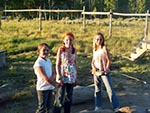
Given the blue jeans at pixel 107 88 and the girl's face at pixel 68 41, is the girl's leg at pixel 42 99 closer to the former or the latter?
the girl's face at pixel 68 41

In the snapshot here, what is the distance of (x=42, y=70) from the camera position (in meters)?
5.61

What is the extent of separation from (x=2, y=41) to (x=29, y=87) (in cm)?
867

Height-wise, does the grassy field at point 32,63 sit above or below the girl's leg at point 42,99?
below

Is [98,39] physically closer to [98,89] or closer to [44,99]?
[98,89]

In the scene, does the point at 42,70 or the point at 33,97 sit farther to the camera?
the point at 33,97

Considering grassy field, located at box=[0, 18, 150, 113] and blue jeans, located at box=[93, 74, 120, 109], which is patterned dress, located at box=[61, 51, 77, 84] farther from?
grassy field, located at box=[0, 18, 150, 113]

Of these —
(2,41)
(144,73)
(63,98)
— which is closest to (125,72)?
(144,73)

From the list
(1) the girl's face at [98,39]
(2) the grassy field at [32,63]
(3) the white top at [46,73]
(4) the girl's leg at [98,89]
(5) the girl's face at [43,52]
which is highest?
(1) the girl's face at [98,39]

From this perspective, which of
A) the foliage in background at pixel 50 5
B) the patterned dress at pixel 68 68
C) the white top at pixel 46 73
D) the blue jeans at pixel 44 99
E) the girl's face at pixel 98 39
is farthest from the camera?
the foliage in background at pixel 50 5

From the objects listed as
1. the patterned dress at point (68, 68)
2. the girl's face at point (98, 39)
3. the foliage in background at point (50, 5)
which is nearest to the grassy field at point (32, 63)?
the patterned dress at point (68, 68)

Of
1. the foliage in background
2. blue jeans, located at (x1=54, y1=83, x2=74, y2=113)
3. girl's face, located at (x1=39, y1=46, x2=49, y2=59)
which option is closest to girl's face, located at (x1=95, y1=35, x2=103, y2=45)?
blue jeans, located at (x1=54, y1=83, x2=74, y2=113)

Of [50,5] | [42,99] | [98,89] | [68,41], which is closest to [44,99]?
[42,99]

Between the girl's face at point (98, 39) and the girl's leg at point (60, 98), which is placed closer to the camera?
the girl's leg at point (60, 98)

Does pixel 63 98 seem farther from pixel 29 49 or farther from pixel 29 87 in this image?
pixel 29 49
